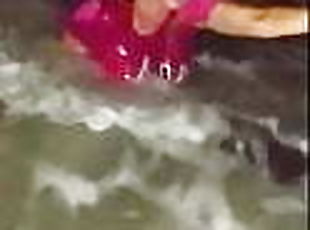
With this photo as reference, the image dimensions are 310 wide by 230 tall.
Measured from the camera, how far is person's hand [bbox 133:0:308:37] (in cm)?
88

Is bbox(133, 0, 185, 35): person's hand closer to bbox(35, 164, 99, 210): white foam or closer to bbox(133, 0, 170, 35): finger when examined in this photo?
bbox(133, 0, 170, 35): finger

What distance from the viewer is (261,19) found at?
0.88 metres

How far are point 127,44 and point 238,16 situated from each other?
4.3 inches

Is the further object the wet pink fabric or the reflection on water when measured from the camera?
the wet pink fabric

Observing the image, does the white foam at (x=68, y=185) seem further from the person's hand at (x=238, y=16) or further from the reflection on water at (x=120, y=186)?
the person's hand at (x=238, y=16)

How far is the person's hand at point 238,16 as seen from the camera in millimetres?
878

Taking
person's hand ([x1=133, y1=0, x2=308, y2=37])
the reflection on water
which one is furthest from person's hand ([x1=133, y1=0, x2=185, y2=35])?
the reflection on water

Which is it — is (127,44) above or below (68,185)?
above

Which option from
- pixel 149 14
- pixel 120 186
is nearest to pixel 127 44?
pixel 149 14

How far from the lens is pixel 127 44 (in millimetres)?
923

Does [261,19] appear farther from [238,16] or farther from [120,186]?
[120,186]

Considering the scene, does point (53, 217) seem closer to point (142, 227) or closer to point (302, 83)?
point (142, 227)

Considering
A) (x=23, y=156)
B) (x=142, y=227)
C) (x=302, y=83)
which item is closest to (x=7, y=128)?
(x=23, y=156)

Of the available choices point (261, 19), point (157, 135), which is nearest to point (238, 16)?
point (261, 19)
